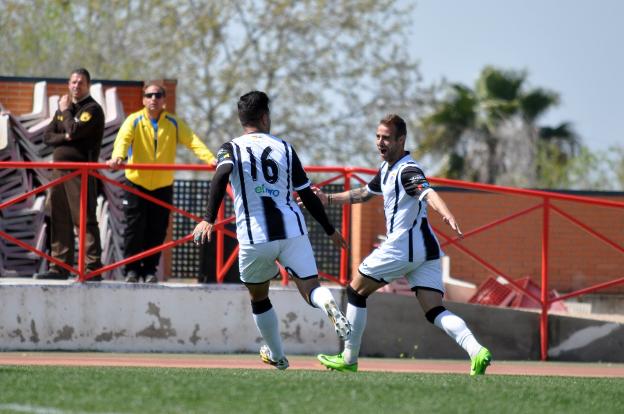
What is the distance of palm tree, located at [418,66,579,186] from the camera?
48.1 metres

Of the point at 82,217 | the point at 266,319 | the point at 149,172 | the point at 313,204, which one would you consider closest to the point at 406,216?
the point at 313,204

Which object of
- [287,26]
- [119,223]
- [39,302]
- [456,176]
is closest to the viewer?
[39,302]

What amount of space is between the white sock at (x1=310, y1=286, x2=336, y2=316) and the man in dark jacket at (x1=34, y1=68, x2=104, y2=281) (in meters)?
4.73

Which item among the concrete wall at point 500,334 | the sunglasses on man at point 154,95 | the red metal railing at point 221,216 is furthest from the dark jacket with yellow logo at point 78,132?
the concrete wall at point 500,334

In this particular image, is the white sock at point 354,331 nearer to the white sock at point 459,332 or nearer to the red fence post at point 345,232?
the white sock at point 459,332

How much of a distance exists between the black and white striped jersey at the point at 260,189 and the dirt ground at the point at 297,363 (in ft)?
8.21

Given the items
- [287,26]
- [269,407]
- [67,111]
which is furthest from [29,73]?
[269,407]

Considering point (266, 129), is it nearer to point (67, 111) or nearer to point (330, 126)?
point (67, 111)

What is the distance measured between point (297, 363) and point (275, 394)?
4.83 meters

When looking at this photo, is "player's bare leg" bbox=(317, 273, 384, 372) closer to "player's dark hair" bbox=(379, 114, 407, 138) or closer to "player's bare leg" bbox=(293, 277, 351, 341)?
"player's bare leg" bbox=(293, 277, 351, 341)

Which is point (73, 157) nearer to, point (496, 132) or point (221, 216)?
point (221, 216)

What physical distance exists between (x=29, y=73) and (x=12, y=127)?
23.4 m

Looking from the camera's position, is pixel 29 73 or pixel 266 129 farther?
pixel 29 73

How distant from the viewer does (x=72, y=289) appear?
13.5 meters
